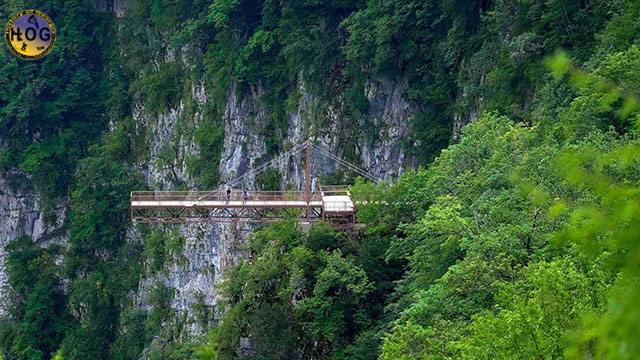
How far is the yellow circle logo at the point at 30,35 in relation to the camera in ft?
117

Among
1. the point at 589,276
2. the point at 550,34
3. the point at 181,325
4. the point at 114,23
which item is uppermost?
the point at 114,23

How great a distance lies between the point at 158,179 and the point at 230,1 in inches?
292

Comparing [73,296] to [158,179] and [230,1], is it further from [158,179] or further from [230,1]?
[230,1]

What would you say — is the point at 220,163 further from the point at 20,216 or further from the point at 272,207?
the point at 20,216

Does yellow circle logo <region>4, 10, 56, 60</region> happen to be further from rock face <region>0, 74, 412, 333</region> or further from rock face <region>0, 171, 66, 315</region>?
rock face <region>0, 171, 66, 315</region>

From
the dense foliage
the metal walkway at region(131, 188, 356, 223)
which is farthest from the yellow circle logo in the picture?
the metal walkway at region(131, 188, 356, 223)

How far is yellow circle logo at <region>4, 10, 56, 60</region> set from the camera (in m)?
35.5

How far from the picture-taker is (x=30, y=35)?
1447 inches

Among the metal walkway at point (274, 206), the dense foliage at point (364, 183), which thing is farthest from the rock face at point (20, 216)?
the metal walkway at point (274, 206)

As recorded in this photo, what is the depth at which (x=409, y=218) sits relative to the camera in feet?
74.8

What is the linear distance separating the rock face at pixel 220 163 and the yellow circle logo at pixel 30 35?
3867mm

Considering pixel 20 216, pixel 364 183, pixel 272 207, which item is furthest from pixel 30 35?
pixel 364 183

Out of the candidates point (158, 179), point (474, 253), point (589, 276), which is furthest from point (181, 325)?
point (589, 276)

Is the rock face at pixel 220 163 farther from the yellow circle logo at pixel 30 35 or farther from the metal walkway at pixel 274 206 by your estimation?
the yellow circle logo at pixel 30 35
